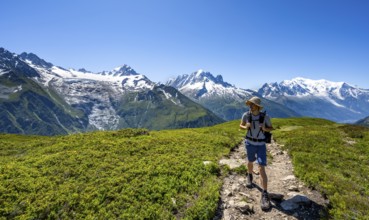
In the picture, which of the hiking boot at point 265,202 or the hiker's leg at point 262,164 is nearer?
the hiking boot at point 265,202

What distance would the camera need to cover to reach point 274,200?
15602 mm

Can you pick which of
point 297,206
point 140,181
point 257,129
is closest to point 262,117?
point 257,129

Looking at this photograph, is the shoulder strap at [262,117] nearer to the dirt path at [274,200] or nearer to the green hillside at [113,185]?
the dirt path at [274,200]

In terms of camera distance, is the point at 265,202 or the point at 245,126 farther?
the point at 245,126

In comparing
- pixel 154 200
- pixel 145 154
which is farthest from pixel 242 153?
pixel 154 200

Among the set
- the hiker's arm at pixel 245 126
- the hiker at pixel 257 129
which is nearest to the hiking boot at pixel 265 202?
the hiker at pixel 257 129

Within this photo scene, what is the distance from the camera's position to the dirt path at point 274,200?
14.1 m

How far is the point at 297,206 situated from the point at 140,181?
9.63 m

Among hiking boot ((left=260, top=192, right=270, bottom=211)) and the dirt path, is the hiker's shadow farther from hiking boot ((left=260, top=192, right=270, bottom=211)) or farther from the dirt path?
hiking boot ((left=260, top=192, right=270, bottom=211))

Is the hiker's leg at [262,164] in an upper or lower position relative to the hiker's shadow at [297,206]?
upper

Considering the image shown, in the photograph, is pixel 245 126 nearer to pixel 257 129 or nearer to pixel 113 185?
pixel 257 129

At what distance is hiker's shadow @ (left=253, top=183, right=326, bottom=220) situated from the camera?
1406cm

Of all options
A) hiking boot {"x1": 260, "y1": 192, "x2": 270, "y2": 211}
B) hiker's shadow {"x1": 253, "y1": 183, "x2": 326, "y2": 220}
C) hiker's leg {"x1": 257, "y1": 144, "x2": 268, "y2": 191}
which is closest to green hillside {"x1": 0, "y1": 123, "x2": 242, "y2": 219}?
hiking boot {"x1": 260, "y1": 192, "x2": 270, "y2": 211}

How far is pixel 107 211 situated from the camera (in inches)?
555
